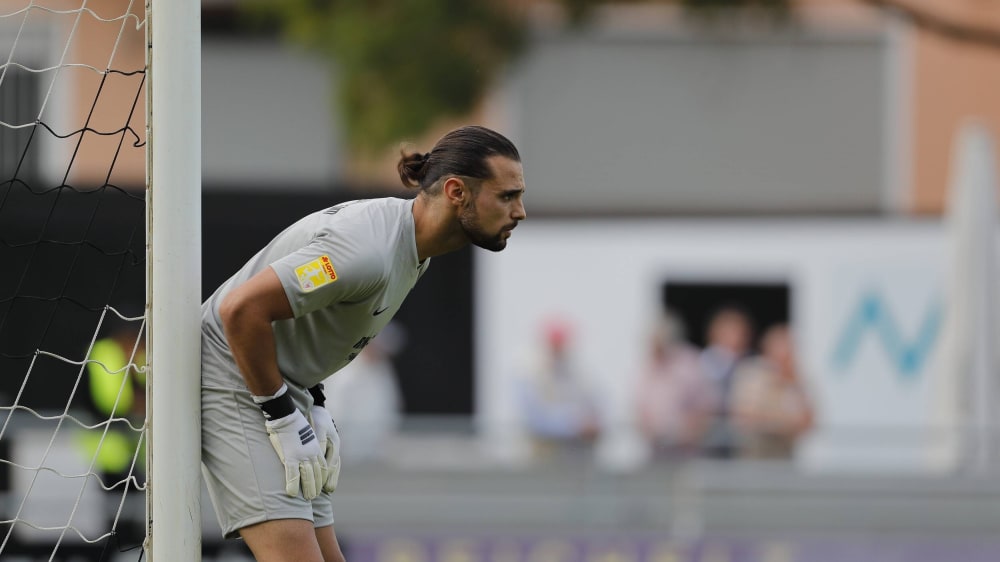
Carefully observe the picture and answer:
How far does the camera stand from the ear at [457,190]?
362 cm

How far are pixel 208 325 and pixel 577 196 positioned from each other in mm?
13031

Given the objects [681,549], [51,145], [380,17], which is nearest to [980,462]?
[681,549]

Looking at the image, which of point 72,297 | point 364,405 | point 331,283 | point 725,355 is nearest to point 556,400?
point 364,405

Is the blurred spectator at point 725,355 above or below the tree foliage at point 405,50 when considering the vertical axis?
below

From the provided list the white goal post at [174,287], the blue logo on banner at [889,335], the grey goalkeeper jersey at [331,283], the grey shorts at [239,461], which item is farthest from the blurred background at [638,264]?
the grey shorts at [239,461]

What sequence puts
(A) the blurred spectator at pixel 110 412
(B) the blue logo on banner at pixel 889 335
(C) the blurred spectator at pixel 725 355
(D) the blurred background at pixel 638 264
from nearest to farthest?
(A) the blurred spectator at pixel 110 412 < (D) the blurred background at pixel 638 264 < (C) the blurred spectator at pixel 725 355 < (B) the blue logo on banner at pixel 889 335

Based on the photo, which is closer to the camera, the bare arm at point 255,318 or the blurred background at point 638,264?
the bare arm at point 255,318

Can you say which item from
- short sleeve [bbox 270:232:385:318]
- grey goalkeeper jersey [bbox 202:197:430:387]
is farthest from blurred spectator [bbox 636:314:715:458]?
short sleeve [bbox 270:232:385:318]

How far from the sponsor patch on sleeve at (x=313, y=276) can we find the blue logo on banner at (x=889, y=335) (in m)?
8.59

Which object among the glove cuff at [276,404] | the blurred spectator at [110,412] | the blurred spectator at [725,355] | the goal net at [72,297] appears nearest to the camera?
the glove cuff at [276,404]

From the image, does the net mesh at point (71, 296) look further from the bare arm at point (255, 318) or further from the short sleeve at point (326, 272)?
the short sleeve at point (326, 272)

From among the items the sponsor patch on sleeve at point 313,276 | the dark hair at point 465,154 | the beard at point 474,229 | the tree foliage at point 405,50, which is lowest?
the sponsor patch on sleeve at point 313,276

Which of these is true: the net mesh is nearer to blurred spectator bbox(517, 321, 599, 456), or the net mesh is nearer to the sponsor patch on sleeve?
the sponsor patch on sleeve

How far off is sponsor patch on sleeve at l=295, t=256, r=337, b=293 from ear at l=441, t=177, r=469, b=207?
1.18ft
